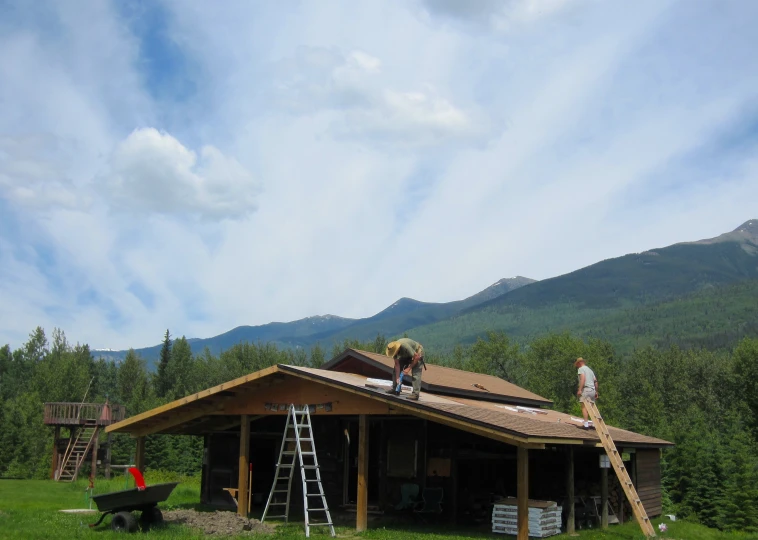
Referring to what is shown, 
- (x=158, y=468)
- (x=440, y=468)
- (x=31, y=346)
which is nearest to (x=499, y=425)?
(x=440, y=468)

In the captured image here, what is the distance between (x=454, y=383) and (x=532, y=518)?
7693 millimetres

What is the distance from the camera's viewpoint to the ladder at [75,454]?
33.8 m

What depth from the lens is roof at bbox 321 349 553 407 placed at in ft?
70.9

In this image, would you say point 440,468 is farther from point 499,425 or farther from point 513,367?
point 513,367

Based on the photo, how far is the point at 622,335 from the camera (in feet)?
543

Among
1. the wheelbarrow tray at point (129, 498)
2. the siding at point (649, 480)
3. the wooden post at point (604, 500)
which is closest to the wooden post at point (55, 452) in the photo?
the wheelbarrow tray at point (129, 498)

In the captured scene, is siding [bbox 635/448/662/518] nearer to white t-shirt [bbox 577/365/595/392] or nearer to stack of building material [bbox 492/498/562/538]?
white t-shirt [bbox 577/365/595/392]

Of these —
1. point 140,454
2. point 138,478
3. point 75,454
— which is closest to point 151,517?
point 138,478

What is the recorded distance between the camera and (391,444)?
19.6 meters

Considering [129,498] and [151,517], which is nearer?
[129,498]

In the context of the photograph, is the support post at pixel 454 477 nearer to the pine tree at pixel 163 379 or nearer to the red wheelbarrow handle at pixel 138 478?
the red wheelbarrow handle at pixel 138 478

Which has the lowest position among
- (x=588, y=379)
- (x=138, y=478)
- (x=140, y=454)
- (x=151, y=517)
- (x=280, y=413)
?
(x=151, y=517)

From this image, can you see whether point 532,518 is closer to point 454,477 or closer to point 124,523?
point 454,477

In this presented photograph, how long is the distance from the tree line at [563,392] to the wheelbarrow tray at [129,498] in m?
19.3
